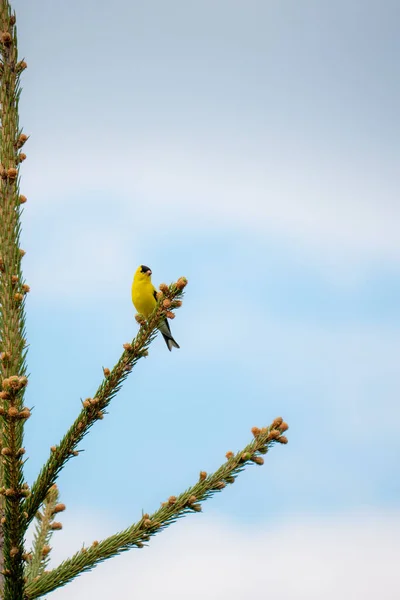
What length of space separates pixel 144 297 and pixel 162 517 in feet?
17.5

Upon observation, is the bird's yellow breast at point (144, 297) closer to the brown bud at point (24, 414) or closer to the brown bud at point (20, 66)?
the brown bud at point (20, 66)

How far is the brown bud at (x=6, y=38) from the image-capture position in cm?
406

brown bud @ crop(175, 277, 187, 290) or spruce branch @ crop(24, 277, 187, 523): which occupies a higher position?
brown bud @ crop(175, 277, 187, 290)

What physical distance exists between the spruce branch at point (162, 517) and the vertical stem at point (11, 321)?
25 cm

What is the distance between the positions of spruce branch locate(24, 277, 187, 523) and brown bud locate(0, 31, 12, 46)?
1.80 m

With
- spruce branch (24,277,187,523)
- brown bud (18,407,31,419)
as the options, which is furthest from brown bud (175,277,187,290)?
brown bud (18,407,31,419)

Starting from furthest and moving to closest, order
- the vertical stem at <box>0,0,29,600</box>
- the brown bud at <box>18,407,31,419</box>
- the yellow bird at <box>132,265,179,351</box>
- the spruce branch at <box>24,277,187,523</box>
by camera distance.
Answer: the yellow bird at <box>132,265,179,351</box>, the spruce branch at <box>24,277,187,523</box>, the vertical stem at <box>0,0,29,600</box>, the brown bud at <box>18,407,31,419</box>

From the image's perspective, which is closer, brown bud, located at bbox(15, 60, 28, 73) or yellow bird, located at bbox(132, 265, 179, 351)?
brown bud, located at bbox(15, 60, 28, 73)

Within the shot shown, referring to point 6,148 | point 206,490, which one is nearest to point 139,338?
point 206,490

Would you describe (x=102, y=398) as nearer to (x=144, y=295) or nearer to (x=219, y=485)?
(x=219, y=485)

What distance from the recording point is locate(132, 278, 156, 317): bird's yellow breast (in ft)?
30.4

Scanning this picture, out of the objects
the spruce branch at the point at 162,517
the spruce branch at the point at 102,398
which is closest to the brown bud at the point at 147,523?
the spruce branch at the point at 162,517

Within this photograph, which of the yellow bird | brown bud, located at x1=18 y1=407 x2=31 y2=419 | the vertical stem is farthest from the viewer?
the yellow bird

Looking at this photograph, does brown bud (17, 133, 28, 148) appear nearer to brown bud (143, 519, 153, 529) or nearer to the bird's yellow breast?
brown bud (143, 519, 153, 529)
